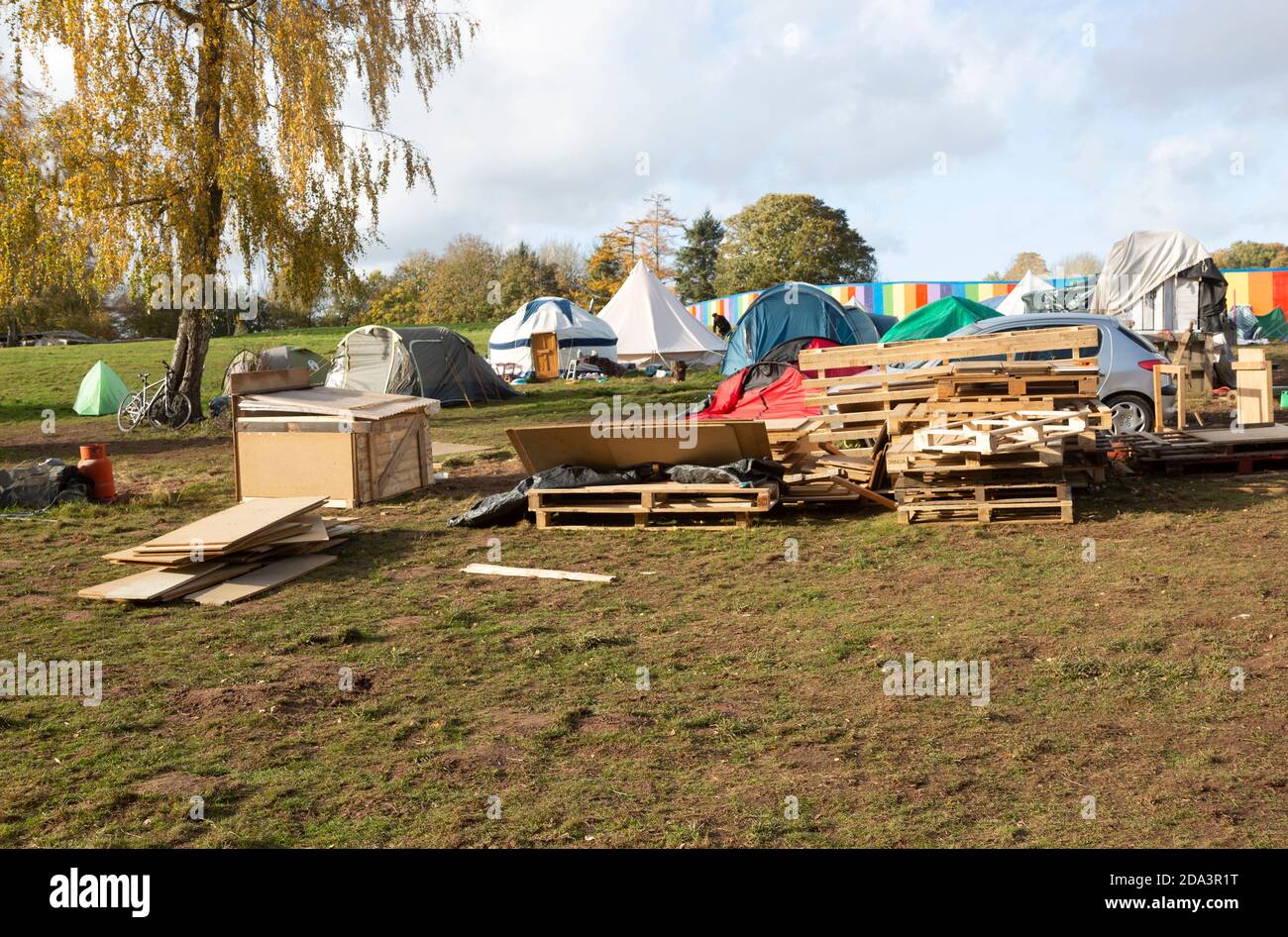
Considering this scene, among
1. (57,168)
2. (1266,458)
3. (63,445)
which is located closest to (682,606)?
(1266,458)

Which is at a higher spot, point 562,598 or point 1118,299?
point 1118,299

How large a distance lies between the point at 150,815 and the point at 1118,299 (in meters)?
26.3

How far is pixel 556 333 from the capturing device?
34.4 m

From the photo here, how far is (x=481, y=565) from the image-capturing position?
31.8ft

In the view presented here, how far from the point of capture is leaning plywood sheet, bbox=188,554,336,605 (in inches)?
337

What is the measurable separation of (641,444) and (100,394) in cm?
1929

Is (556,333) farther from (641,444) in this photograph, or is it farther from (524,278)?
(524,278)

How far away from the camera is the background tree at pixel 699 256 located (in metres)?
71.4

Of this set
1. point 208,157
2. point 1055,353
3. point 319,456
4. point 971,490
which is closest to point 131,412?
point 208,157

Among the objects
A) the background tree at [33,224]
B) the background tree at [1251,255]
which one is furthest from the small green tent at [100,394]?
the background tree at [1251,255]

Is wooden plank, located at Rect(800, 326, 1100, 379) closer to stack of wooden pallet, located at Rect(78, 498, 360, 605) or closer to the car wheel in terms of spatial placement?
the car wheel

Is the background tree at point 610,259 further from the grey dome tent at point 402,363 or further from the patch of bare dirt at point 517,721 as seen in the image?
the patch of bare dirt at point 517,721

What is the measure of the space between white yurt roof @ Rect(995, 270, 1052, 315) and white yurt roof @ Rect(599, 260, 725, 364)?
962 cm
